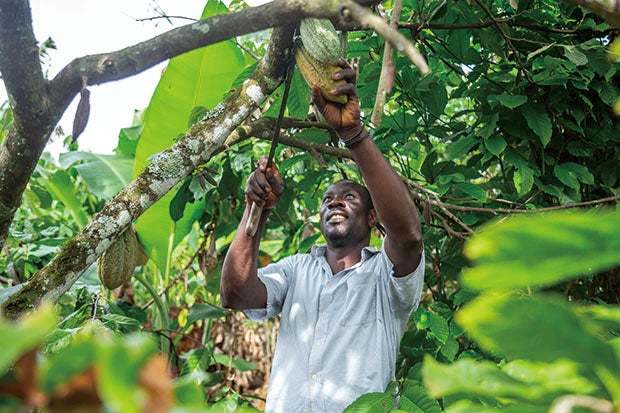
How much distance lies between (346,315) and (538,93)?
1103mm

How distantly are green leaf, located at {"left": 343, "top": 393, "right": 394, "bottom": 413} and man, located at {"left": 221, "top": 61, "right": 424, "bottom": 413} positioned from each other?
0.56 m

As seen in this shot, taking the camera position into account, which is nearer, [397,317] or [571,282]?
[397,317]

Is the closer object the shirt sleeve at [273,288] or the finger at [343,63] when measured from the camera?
the finger at [343,63]

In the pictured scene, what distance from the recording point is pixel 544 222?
391mm

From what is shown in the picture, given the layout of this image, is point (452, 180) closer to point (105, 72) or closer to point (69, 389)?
point (105, 72)

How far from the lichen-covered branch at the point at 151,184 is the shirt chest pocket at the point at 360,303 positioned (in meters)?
0.80

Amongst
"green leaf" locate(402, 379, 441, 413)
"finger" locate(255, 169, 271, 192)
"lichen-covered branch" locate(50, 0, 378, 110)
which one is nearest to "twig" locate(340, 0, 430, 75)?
"lichen-covered branch" locate(50, 0, 378, 110)

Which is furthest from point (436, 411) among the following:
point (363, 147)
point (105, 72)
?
point (105, 72)

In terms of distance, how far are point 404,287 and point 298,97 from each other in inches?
26.0

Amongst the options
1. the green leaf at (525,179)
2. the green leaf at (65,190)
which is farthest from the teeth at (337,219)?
the green leaf at (65,190)

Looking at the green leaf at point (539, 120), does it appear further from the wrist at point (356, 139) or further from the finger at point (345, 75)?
the finger at point (345, 75)

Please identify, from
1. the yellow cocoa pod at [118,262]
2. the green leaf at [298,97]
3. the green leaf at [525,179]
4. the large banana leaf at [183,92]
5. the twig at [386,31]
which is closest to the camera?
the twig at [386,31]

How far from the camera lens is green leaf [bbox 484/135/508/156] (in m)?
2.44

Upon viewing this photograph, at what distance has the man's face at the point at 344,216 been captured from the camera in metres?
Answer: 2.48
